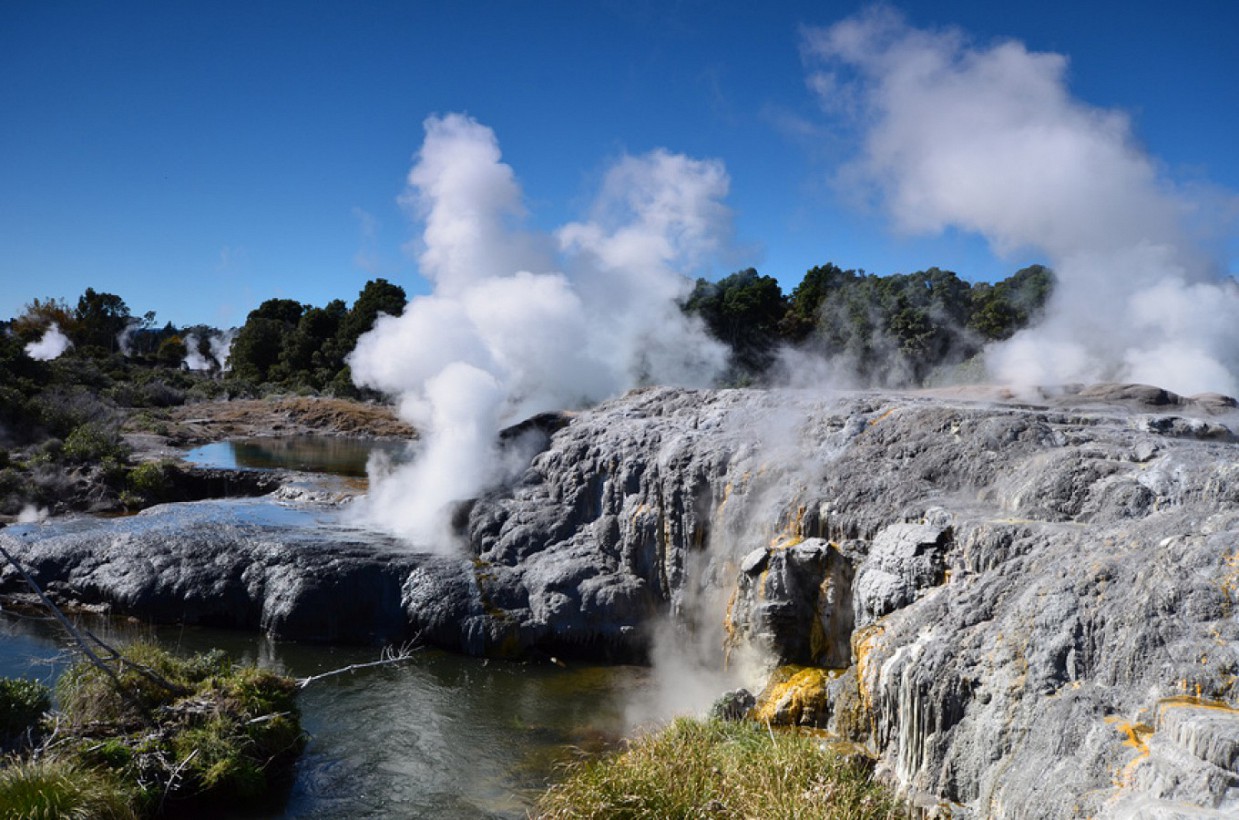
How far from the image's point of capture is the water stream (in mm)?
8422

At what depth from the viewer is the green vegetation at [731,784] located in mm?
5867

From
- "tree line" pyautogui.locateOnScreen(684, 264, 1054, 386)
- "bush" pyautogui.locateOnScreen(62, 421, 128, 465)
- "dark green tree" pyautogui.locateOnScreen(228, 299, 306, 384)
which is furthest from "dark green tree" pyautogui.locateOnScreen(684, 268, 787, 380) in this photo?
"dark green tree" pyautogui.locateOnScreen(228, 299, 306, 384)

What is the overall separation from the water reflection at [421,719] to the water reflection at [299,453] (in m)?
11.6

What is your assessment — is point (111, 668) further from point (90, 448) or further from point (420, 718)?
point (90, 448)

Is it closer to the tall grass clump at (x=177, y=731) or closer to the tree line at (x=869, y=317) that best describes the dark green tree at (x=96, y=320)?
the tree line at (x=869, y=317)

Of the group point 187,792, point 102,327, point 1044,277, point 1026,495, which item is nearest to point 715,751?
point 1026,495

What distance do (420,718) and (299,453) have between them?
2355cm

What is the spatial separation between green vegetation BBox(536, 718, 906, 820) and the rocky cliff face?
0.61 metres

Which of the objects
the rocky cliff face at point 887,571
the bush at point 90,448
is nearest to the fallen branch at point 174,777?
the rocky cliff face at point 887,571

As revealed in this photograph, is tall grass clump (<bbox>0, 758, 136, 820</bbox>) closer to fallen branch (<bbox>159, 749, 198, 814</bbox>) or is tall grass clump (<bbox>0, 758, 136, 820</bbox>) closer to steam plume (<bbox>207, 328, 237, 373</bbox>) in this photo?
fallen branch (<bbox>159, 749, 198, 814</bbox>)

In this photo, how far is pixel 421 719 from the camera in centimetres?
1027

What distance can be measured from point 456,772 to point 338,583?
5114 millimetres

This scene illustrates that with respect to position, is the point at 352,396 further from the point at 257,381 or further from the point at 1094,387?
the point at 1094,387

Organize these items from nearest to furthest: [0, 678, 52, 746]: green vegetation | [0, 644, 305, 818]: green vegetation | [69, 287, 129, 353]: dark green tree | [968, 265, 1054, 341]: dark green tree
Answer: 1. [0, 644, 305, 818]: green vegetation
2. [0, 678, 52, 746]: green vegetation
3. [968, 265, 1054, 341]: dark green tree
4. [69, 287, 129, 353]: dark green tree
